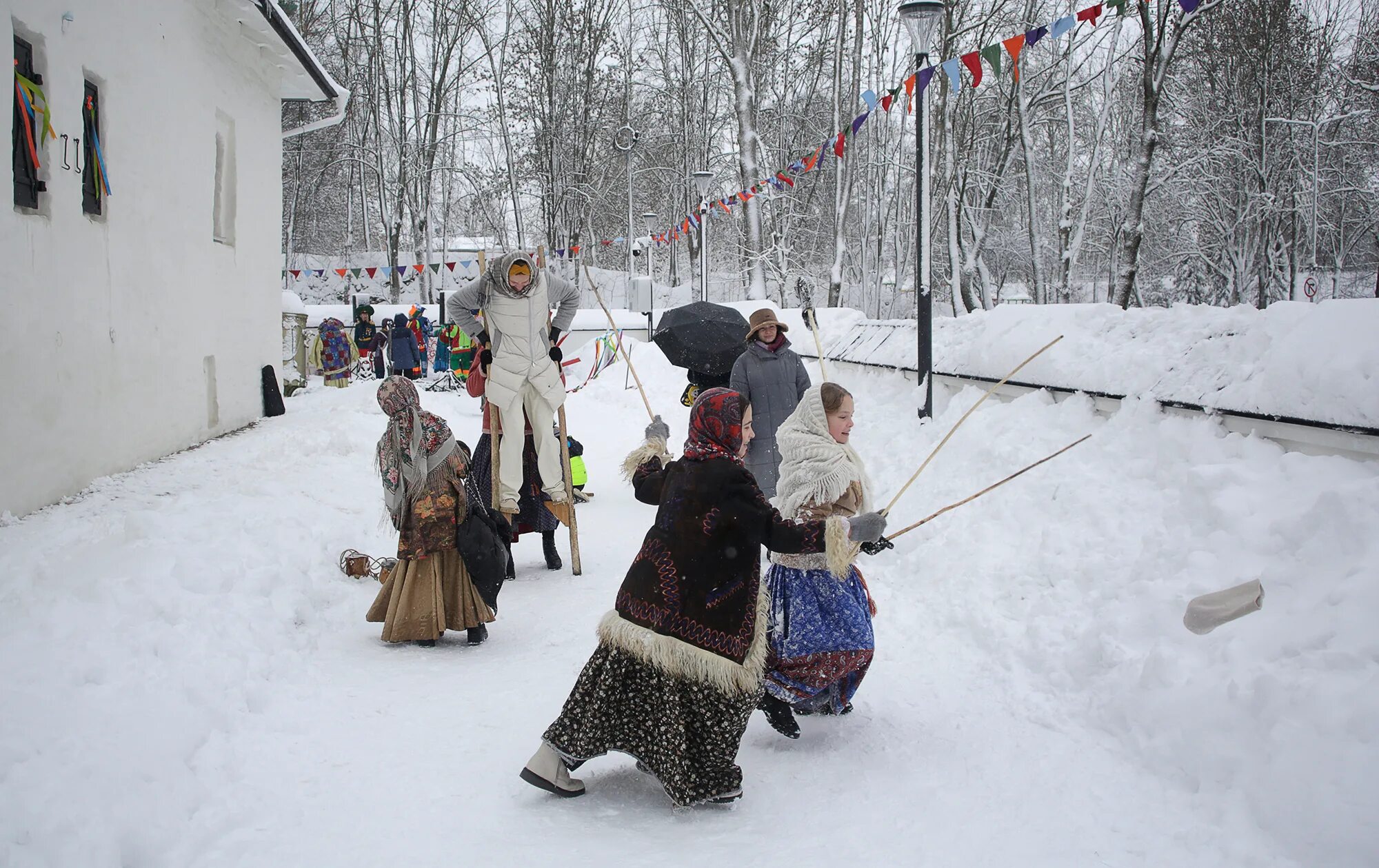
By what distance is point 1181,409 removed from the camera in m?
5.15

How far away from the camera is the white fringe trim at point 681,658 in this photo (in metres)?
3.35

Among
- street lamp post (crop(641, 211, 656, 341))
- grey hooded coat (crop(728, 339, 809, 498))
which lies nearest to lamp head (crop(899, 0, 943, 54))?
grey hooded coat (crop(728, 339, 809, 498))

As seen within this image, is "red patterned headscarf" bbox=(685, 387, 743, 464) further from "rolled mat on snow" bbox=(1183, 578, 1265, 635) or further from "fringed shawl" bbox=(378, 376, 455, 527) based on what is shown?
"fringed shawl" bbox=(378, 376, 455, 527)

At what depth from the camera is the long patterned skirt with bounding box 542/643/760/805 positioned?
11.0 ft

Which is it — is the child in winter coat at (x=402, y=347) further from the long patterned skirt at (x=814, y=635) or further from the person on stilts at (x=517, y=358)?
the long patterned skirt at (x=814, y=635)

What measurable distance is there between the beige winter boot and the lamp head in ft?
22.9

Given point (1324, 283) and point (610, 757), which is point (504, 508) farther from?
point (1324, 283)

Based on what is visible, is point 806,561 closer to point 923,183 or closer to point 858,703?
point 858,703

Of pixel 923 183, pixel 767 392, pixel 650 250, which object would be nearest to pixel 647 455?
pixel 767 392

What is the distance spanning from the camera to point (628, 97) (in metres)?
34.8

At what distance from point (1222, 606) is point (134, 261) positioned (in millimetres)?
8561

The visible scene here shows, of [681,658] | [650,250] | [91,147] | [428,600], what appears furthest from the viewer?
[650,250]

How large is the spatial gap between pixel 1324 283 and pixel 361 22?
33311mm

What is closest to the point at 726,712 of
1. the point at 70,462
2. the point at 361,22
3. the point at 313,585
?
the point at 313,585
